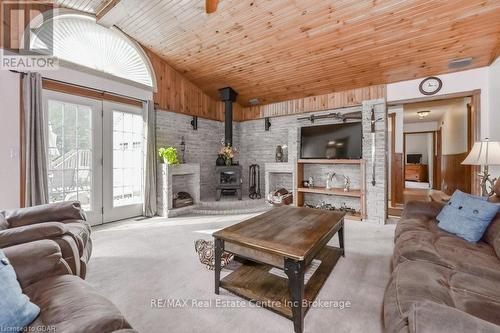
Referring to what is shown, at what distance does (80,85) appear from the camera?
3.50 meters

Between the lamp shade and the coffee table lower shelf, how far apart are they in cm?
207

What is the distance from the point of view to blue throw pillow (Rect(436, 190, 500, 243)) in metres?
1.81

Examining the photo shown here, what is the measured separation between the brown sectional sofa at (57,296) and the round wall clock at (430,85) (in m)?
4.84

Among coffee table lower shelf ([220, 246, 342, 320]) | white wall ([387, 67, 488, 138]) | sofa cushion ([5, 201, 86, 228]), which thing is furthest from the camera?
white wall ([387, 67, 488, 138])

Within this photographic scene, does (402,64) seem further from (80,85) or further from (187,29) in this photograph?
(80,85)

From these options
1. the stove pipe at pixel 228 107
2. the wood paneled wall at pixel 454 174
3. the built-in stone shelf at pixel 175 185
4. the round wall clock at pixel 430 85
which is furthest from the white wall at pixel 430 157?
the built-in stone shelf at pixel 175 185

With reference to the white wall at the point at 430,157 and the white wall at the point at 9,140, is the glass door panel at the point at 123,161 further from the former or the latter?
the white wall at the point at 430,157

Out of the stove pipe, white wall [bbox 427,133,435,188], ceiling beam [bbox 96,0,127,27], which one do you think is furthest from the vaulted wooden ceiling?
white wall [bbox 427,133,435,188]

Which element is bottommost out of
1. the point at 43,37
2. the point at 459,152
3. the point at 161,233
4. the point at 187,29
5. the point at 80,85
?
the point at 161,233

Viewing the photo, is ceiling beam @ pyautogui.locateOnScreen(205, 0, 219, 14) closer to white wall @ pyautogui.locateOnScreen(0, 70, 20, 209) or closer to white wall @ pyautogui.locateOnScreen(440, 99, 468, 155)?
white wall @ pyautogui.locateOnScreen(0, 70, 20, 209)

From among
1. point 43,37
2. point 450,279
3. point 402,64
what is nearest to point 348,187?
point 402,64

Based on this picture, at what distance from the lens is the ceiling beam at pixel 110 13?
316 centimetres

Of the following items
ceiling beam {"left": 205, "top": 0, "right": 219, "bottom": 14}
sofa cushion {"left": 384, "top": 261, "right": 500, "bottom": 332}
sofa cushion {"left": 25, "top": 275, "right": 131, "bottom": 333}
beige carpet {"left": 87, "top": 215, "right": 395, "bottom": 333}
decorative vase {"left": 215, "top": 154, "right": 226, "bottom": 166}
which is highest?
ceiling beam {"left": 205, "top": 0, "right": 219, "bottom": 14}

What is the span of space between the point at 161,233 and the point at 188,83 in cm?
341
